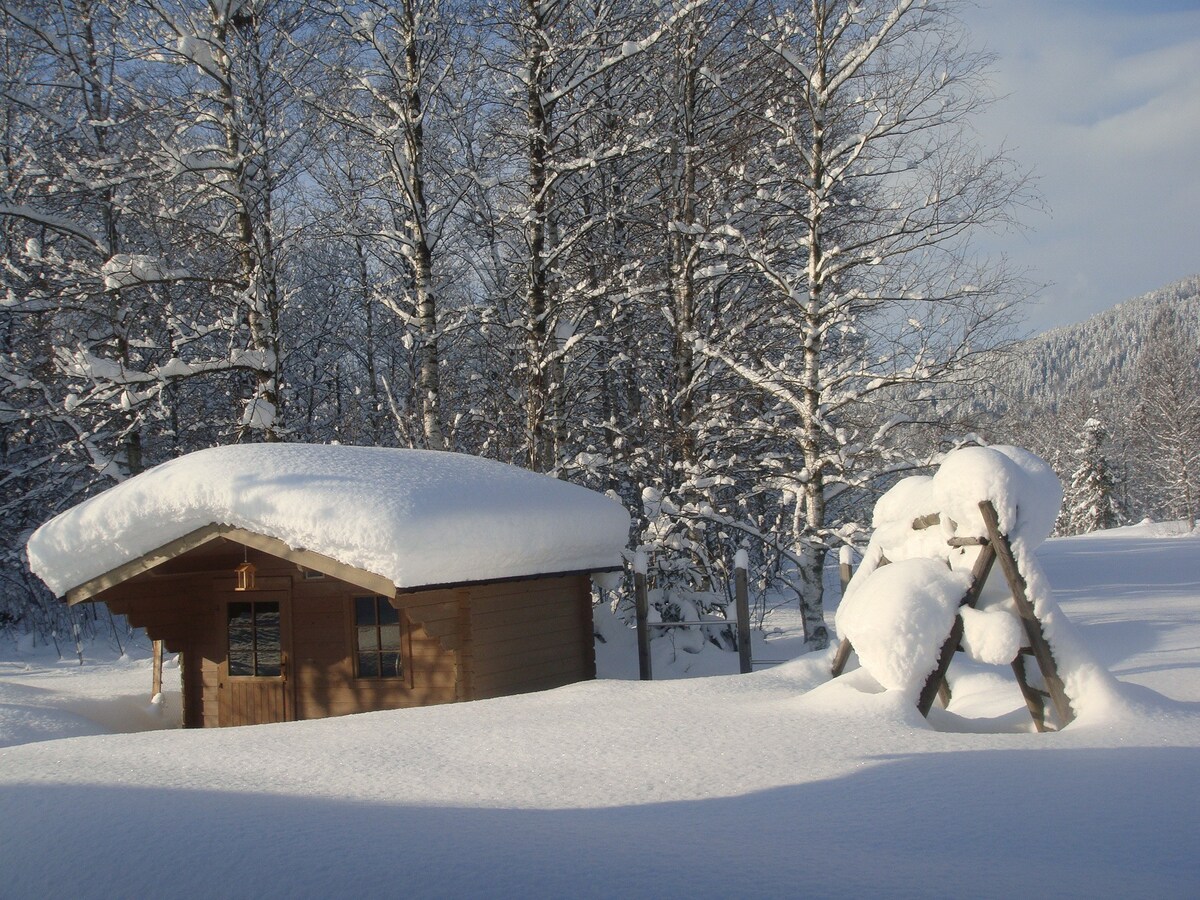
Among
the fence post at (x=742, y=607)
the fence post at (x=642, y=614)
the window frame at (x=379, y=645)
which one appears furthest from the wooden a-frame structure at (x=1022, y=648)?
the window frame at (x=379, y=645)

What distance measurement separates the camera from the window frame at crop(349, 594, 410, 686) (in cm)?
941

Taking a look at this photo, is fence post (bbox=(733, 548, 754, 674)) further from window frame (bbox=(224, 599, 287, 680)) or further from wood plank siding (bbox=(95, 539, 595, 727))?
window frame (bbox=(224, 599, 287, 680))

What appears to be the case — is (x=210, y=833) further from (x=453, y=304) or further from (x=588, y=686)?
(x=453, y=304)

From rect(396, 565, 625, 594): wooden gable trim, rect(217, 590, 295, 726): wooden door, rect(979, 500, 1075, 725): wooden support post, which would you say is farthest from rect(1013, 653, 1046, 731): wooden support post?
rect(217, 590, 295, 726): wooden door

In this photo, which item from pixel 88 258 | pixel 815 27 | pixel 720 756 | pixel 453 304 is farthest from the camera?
pixel 453 304

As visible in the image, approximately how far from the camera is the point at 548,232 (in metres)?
14.7

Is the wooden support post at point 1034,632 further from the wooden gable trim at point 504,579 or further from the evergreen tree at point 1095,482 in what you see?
the evergreen tree at point 1095,482

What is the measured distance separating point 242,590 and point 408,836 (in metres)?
6.87

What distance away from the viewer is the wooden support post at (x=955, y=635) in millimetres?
6152

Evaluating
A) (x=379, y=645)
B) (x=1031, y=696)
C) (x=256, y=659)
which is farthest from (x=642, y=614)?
(x=1031, y=696)

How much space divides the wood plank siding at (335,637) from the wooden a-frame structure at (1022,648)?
4.43 metres

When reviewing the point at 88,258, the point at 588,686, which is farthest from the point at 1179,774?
the point at 88,258

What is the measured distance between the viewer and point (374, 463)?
31.0ft

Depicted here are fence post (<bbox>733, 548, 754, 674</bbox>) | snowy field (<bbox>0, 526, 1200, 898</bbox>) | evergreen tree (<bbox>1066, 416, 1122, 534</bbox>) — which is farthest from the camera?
evergreen tree (<bbox>1066, 416, 1122, 534</bbox>)
